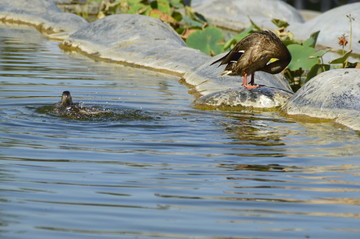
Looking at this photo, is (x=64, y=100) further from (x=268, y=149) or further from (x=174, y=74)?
(x=174, y=74)

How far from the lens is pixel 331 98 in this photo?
9680 millimetres

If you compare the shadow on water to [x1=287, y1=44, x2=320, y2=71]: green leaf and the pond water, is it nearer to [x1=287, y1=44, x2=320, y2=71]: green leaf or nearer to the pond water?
the pond water

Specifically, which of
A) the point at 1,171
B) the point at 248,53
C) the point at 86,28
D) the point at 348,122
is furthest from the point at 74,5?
the point at 1,171

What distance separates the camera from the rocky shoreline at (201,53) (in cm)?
978

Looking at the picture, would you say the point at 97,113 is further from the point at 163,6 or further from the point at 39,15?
the point at 39,15

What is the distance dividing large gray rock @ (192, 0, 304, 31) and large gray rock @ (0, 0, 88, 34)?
16.1ft

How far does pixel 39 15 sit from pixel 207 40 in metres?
7.45

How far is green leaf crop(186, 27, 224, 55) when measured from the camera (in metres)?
15.1

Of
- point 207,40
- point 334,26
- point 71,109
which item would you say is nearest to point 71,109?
point 71,109

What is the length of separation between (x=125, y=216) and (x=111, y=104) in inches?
196

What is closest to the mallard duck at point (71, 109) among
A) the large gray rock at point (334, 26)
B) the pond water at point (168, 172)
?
the pond water at point (168, 172)

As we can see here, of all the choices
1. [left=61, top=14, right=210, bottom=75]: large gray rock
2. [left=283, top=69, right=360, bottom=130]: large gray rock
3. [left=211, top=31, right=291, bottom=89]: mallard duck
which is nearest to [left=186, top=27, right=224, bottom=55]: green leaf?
[left=61, top=14, right=210, bottom=75]: large gray rock

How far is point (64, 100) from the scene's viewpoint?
8.96m

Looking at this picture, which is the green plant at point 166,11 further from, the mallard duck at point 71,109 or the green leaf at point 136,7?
the mallard duck at point 71,109
